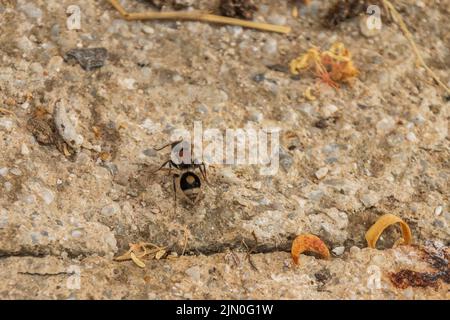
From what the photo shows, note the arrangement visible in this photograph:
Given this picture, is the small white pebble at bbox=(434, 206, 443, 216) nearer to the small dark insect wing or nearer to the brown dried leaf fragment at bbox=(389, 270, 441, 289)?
the brown dried leaf fragment at bbox=(389, 270, 441, 289)

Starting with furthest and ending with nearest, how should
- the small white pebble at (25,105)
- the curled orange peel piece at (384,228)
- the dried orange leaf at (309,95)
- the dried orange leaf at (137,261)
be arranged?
the dried orange leaf at (309,95), the small white pebble at (25,105), the curled orange peel piece at (384,228), the dried orange leaf at (137,261)

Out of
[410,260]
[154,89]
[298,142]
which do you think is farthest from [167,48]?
[410,260]

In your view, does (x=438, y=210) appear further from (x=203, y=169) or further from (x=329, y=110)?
(x=203, y=169)

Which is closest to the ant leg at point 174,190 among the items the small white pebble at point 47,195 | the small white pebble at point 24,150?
the small white pebble at point 47,195

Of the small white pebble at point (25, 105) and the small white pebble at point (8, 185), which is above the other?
the small white pebble at point (25, 105)

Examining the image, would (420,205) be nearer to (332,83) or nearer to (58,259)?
(332,83)

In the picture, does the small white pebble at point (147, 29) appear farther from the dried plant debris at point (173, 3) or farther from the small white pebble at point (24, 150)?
the small white pebble at point (24, 150)

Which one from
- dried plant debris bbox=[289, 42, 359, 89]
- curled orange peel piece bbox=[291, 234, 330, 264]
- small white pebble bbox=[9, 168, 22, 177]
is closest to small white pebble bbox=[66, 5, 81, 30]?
small white pebble bbox=[9, 168, 22, 177]

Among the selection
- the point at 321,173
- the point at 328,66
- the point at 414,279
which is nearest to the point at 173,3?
the point at 328,66
